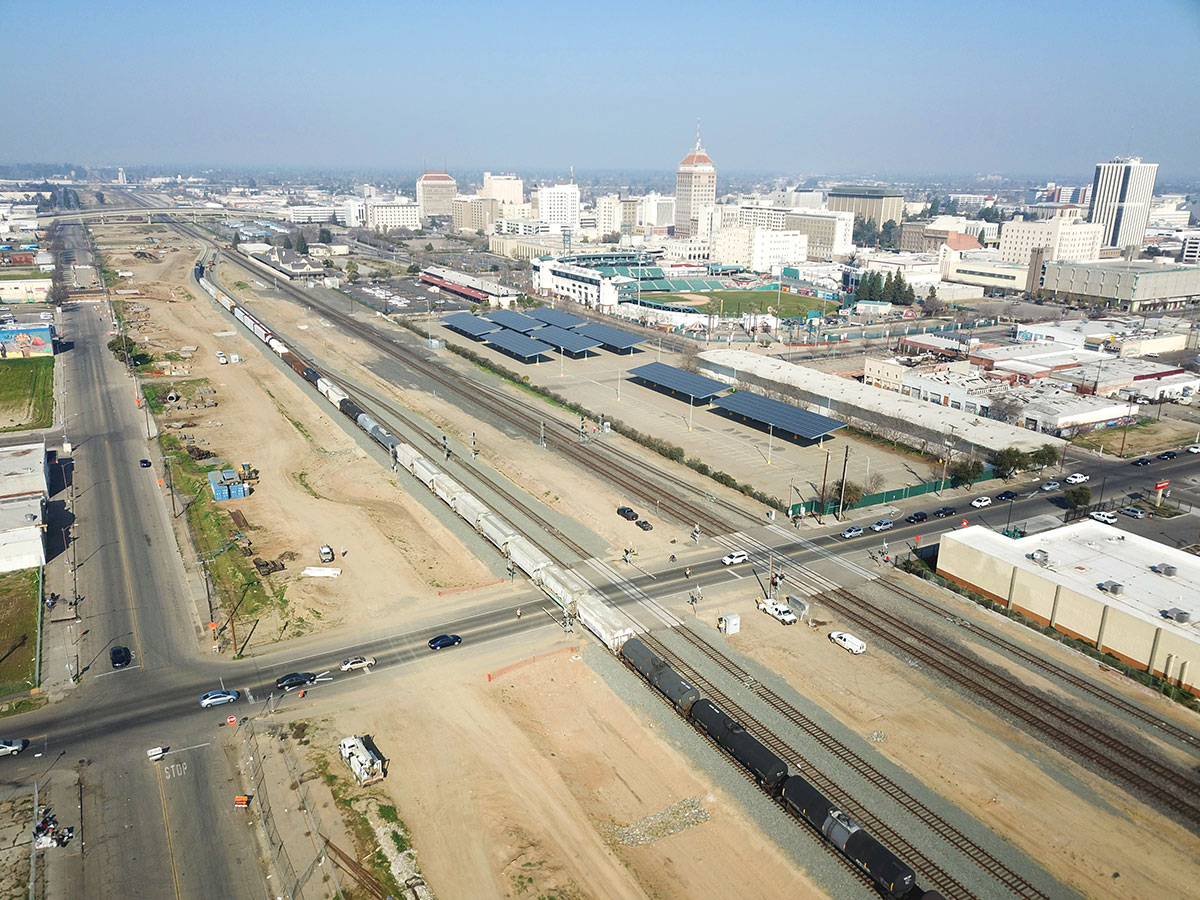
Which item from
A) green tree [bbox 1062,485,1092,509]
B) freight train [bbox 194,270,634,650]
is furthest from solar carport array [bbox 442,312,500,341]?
green tree [bbox 1062,485,1092,509]

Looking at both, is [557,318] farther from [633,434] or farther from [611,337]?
[633,434]

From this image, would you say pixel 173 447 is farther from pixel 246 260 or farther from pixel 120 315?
pixel 246 260

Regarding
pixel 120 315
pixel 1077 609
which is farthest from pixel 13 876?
pixel 120 315

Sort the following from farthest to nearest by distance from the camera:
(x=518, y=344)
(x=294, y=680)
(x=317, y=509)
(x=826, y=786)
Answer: (x=518, y=344) → (x=317, y=509) → (x=294, y=680) → (x=826, y=786)

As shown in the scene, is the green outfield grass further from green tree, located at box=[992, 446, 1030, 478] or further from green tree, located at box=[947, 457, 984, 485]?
green tree, located at box=[947, 457, 984, 485]

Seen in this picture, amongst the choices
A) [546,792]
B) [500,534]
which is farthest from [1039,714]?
[500,534]
